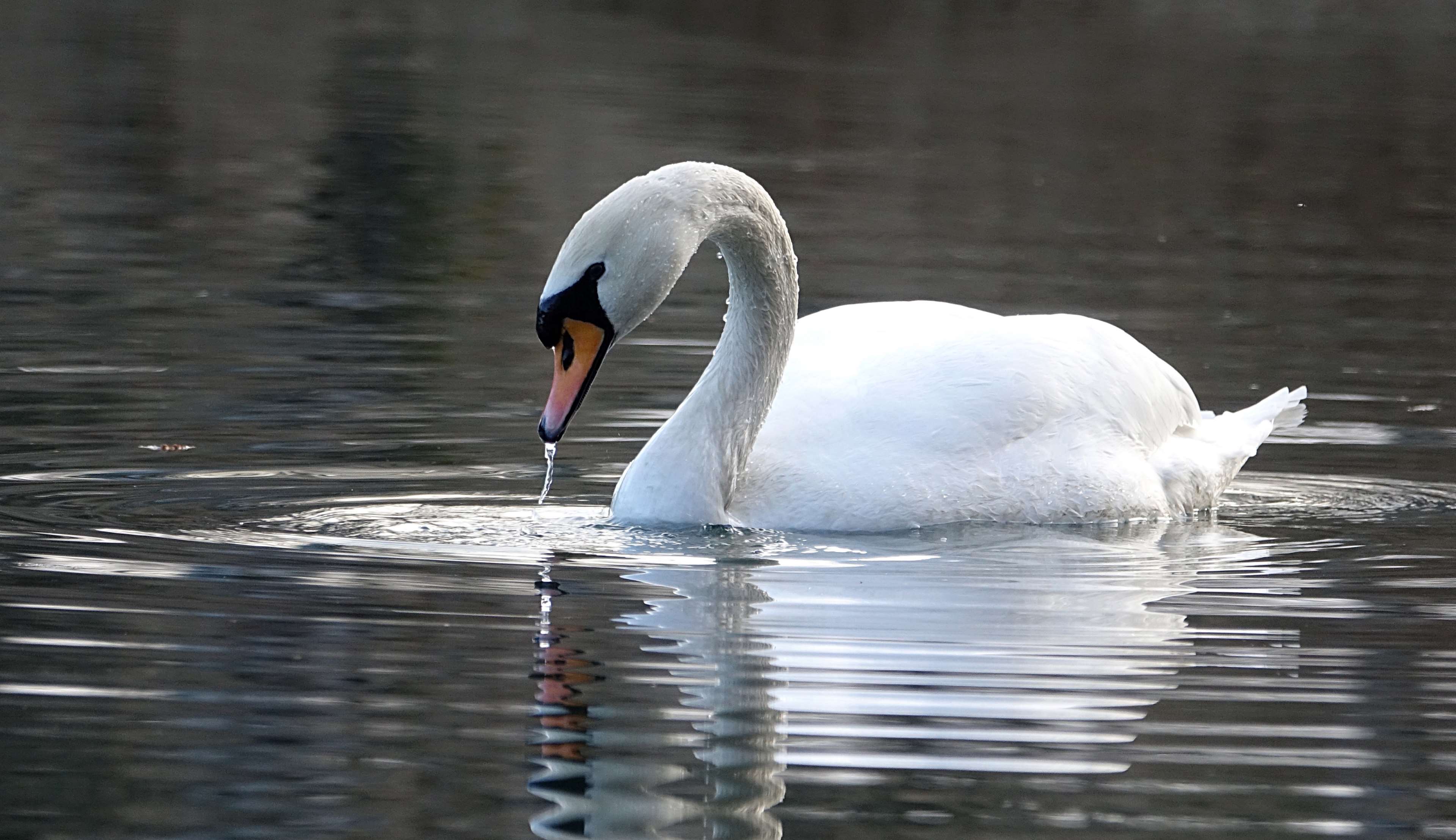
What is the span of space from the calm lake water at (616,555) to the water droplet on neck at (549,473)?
0.05m

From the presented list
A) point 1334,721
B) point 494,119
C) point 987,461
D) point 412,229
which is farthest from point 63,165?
point 1334,721

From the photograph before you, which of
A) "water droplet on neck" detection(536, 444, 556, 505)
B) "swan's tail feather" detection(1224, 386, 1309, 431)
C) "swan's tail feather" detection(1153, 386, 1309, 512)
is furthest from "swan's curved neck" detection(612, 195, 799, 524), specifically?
"swan's tail feather" detection(1224, 386, 1309, 431)

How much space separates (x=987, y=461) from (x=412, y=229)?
10.00m

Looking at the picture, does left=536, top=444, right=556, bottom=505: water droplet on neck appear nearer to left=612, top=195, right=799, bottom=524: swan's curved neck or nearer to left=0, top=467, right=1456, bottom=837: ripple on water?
left=0, top=467, right=1456, bottom=837: ripple on water

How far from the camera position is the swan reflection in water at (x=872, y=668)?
5418 millimetres

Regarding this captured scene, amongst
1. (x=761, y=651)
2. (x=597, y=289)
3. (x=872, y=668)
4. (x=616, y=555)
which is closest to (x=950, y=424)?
(x=616, y=555)

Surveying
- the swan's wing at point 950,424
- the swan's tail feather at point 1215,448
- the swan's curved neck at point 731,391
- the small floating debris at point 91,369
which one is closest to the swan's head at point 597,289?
the swan's curved neck at point 731,391

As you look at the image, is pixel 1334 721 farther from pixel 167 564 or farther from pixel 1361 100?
pixel 1361 100

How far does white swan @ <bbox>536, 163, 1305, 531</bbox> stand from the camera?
26.0 feet

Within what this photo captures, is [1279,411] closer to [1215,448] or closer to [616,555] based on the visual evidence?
[1215,448]

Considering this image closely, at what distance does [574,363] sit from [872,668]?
70.2 inches

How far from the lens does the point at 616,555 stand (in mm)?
7988

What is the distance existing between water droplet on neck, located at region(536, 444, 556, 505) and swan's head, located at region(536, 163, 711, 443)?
11 cm

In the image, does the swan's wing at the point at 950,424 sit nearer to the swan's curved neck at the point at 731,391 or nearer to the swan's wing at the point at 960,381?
the swan's wing at the point at 960,381
